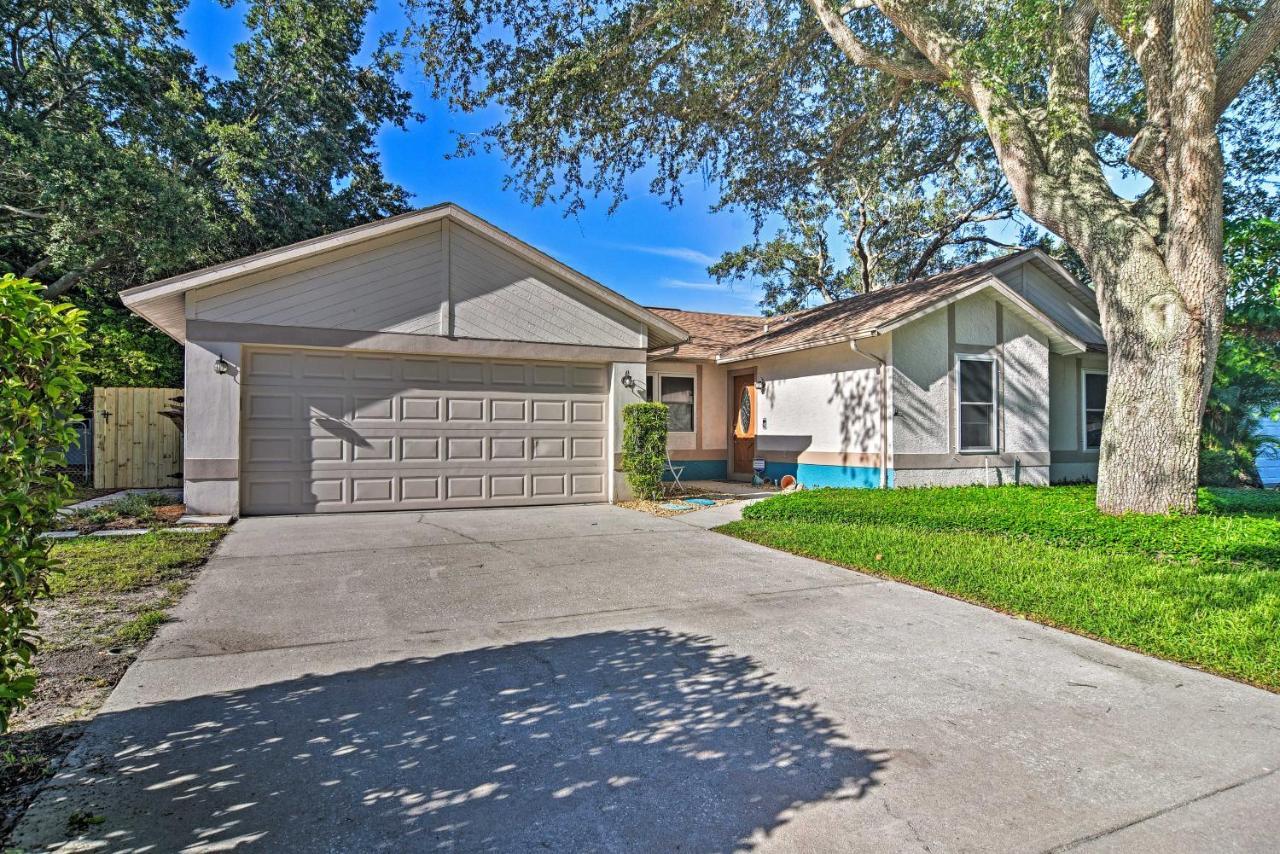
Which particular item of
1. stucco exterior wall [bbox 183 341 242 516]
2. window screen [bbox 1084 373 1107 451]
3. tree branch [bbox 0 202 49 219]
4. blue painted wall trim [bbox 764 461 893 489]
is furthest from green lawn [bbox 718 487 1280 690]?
tree branch [bbox 0 202 49 219]

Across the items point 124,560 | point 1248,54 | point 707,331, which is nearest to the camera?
point 124,560

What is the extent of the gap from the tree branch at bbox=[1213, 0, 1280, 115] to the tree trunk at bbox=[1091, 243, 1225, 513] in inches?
74.0

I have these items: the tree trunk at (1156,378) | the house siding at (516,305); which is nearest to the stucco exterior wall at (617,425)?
the house siding at (516,305)

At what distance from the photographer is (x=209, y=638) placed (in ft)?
14.1

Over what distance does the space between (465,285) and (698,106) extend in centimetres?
533

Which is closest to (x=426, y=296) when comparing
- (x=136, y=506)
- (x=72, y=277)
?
(x=136, y=506)

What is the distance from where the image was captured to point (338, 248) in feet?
31.7

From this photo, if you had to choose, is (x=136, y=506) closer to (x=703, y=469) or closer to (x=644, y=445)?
(x=644, y=445)

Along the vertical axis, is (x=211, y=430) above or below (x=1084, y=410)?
below

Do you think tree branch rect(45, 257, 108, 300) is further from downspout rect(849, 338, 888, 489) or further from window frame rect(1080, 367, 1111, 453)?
window frame rect(1080, 367, 1111, 453)

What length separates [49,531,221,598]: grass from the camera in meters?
5.47

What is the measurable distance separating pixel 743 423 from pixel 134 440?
38.2ft

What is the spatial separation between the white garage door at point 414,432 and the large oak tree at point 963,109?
393 cm

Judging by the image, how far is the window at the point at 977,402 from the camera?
39.9 feet
